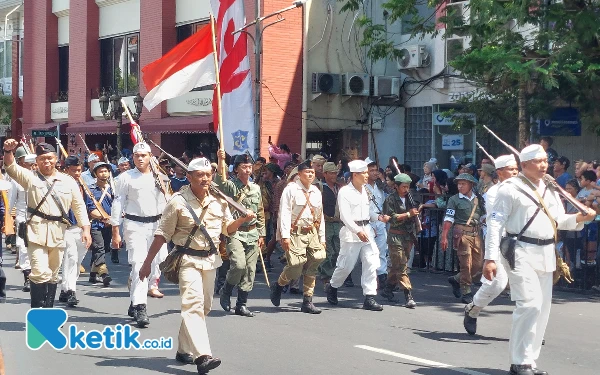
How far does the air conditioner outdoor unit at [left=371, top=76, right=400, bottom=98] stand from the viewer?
85.0 ft

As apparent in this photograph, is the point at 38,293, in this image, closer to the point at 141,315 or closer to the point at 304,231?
the point at 141,315

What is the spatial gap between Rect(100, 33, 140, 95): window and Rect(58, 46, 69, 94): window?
9.77 ft

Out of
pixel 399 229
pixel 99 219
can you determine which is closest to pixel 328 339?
pixel 399 229

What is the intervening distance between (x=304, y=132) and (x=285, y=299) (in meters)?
13.3

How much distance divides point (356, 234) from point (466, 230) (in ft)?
5.19

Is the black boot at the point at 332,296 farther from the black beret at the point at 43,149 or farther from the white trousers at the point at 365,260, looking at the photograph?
the black beret at the point at 43,149

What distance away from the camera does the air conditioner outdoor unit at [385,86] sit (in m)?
25.9

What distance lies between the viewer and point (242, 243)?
11.6 m

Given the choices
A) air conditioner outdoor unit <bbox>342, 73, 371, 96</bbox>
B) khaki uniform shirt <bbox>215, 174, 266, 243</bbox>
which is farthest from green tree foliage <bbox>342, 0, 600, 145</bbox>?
air conditioner outdoor unit <bbox>342, 73, 371, 96</bbox>

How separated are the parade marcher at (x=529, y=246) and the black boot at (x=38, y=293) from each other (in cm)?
482

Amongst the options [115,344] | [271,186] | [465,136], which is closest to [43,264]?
[115,344]

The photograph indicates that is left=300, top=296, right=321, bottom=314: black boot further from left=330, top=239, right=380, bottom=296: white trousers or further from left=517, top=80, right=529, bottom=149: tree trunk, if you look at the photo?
left=517, top=80, right=529, bottom=149: tree trunk

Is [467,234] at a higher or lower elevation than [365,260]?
higher

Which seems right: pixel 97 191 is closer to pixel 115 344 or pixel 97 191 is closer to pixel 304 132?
pixel 115 344
